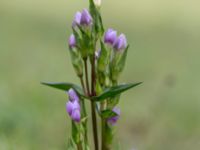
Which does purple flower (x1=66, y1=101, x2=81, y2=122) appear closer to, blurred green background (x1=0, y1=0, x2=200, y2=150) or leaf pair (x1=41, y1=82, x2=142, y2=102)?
leaf pair (x1=41, y1=82, x2=142, y2=102)

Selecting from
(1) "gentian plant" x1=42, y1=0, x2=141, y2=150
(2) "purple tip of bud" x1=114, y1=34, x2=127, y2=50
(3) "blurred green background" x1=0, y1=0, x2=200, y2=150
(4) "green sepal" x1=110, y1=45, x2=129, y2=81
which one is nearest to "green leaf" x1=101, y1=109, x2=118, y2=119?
(1) "gentian plant" x1=42, y1=0, x2=141, y2=150

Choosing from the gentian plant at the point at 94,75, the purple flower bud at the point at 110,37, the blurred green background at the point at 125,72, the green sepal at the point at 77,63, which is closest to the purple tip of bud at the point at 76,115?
the gentian plant at the point at 94,75

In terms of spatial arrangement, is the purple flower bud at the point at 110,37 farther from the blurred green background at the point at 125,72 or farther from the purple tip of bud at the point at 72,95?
the blurred green background at the point at 125,72

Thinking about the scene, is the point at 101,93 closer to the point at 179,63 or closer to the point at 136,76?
the point at 136,76

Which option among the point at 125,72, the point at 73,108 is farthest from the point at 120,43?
the point at 125,72

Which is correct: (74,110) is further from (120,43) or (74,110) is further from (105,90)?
(120,43)

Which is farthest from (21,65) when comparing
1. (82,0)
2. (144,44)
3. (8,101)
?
(82,0)
